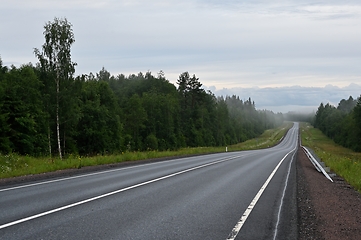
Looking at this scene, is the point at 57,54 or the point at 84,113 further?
the point at 84,113

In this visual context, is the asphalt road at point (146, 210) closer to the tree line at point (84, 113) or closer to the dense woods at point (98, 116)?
the tree line at point (84, 113)

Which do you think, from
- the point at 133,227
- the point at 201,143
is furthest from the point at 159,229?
the point at 201,143

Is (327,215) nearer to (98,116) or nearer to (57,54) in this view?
(57,54)

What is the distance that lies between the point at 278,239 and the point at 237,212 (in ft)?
7.72

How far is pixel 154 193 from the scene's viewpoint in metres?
11.7

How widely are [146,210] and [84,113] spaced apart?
5186 centimetres

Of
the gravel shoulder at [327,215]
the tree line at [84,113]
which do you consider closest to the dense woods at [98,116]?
the tree line at [84,113]

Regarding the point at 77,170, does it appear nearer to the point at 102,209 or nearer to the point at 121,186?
the point at 121,186

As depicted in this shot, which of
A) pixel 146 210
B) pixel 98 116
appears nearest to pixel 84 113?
pixel 98 116

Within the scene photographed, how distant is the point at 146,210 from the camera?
9.01m

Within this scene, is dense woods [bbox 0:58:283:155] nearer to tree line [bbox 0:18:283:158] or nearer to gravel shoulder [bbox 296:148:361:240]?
tree line [bbox 0:18:283:158]

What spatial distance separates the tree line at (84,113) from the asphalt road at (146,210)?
1880 cm

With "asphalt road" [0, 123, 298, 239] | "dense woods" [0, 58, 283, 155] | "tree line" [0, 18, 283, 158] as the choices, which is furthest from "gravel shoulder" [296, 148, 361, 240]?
"dense woods" [0, 58, 283, 155]

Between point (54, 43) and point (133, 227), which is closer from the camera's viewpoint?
point (133, 227)
